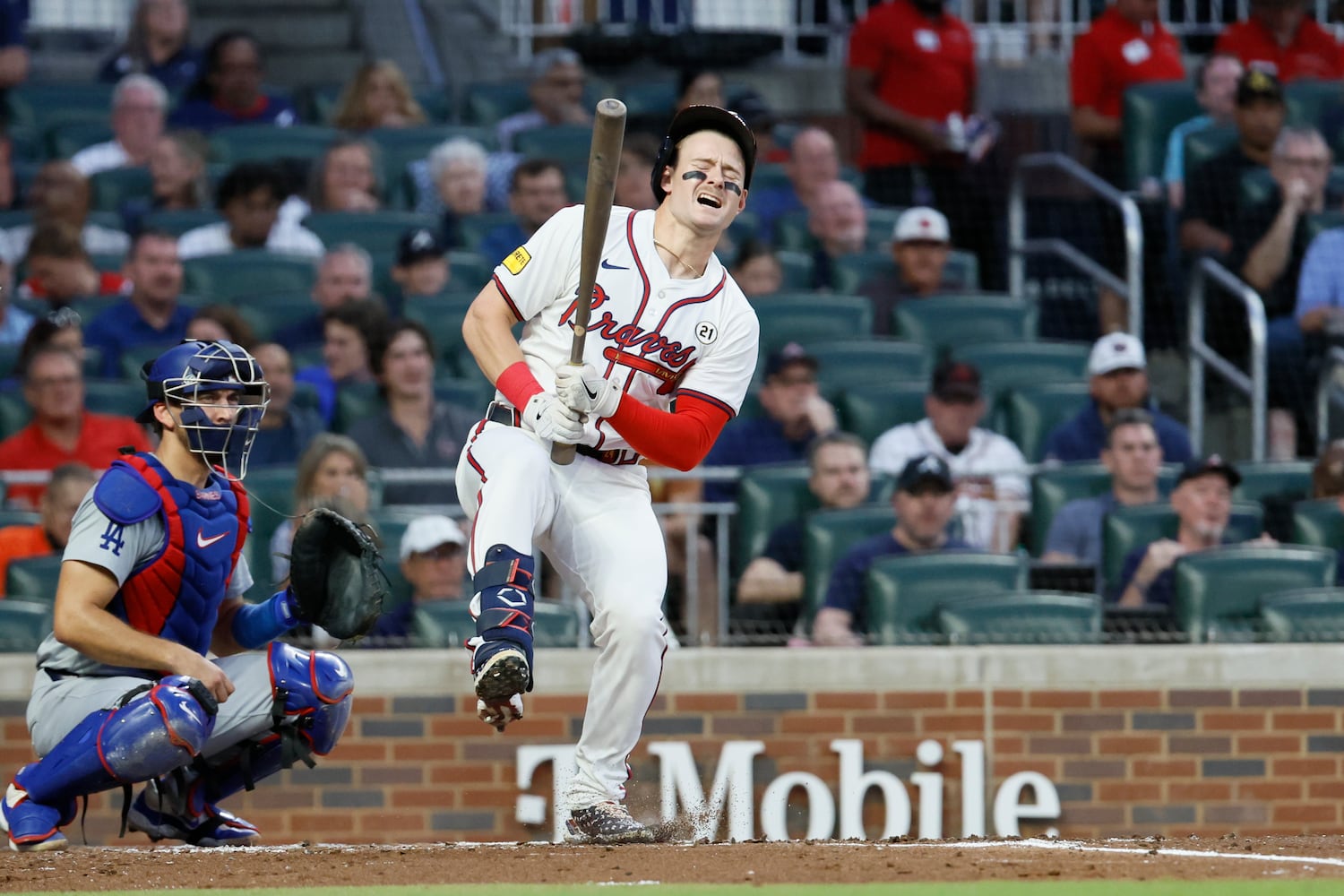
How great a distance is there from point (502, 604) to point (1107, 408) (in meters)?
4.11

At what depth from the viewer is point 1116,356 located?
8.20 meters

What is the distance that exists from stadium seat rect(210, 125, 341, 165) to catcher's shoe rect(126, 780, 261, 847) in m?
5.29

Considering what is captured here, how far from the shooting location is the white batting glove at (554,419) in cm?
477

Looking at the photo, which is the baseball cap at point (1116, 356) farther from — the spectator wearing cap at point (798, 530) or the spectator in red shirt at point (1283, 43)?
the spectator in red shirt at point (1283, 43)

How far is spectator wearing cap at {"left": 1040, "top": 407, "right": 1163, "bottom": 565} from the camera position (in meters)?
7.55

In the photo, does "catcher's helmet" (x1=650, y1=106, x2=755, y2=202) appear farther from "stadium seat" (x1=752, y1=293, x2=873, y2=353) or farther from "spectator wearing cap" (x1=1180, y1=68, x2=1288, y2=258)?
"spectator wearing cap" (x1=1180, y1=68, x2=1288, y2=258)

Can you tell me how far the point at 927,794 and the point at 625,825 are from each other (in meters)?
1.99

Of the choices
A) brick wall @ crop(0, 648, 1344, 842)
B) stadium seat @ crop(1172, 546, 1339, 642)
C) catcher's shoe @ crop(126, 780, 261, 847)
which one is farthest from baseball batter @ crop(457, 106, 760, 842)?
stadium seat @ crop(1172, 546, 1339, 642)

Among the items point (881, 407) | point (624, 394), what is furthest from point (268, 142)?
point (624, 394)

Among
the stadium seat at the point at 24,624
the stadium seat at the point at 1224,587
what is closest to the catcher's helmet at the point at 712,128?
the stadium seat at the point at 1224,587

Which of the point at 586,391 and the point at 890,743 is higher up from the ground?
the point at 586,391

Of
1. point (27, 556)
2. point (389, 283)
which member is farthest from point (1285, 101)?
point (27, 556)

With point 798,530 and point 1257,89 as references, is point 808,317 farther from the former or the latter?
point 1257,89

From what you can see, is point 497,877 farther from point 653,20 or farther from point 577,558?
point 653,20
